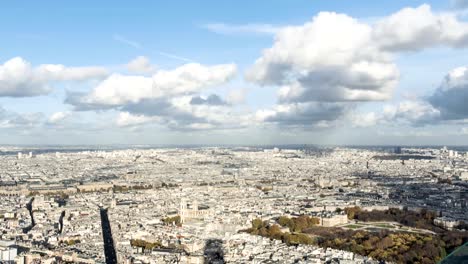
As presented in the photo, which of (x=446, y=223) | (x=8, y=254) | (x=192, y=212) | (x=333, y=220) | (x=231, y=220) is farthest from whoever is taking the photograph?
(x=192, y=212)

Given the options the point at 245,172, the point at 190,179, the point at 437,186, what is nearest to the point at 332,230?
the point at 437,186

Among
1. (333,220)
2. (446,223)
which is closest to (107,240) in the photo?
(333,220)

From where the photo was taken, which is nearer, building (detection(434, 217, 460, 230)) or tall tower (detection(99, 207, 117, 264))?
tall tower (detection(99, 207, 117, 264))

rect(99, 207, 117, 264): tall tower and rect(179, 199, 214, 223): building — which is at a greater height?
rect(179, 199, 214, 223): building

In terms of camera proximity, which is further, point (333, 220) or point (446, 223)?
point (333, 220)

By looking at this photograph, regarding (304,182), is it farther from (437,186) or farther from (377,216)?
(377,216)

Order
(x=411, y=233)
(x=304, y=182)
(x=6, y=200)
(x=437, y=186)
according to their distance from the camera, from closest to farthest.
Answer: (x=411, y=233) < (x=6, y=200) < (x=437, y=186) < (x=304, y=182)

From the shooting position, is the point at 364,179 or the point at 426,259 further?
the point at 364,179

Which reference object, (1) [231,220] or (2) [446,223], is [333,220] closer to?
(1) [231,220]

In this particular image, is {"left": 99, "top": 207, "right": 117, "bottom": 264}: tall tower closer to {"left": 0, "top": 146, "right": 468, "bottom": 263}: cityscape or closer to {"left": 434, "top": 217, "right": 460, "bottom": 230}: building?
{"left": 0, "top": 146, "right": 468, "bottom": 263}: cityscape

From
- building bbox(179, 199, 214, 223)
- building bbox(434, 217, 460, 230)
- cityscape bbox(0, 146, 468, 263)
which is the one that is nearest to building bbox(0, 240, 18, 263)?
cityscape bbox(0, 146, 468, 263)

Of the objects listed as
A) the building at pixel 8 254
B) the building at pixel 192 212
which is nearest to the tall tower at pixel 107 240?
the building at pixel 8 254
